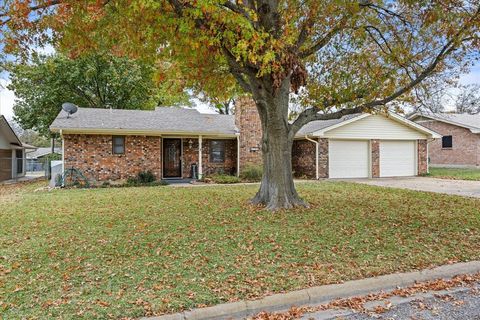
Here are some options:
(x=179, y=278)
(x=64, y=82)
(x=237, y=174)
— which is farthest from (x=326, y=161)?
(x=64, y=82)

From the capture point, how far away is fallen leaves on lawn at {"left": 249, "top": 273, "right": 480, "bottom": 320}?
3.18 metres

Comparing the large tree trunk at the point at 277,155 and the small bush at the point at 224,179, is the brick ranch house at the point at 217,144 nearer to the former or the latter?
the small bush at the point at 224,179

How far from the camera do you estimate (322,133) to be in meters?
15.9

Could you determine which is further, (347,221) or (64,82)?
(64,82)

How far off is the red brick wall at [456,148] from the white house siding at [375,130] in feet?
25.2

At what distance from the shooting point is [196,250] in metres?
4.78

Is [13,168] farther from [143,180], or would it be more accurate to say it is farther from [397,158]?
[397,158]

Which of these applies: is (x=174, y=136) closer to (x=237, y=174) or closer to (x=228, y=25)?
(x=237, y=174)

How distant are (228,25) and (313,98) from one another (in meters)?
3.60

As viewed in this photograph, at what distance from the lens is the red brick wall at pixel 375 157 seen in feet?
56.5

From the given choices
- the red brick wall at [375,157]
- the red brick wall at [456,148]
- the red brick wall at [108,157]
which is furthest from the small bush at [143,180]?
the red brick wall at [456,148]

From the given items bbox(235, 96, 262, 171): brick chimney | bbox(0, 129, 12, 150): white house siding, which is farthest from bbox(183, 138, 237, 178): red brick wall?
bbox(0, 129, 12, 150): white house siding

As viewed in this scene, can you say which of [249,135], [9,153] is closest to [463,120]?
[249,135]

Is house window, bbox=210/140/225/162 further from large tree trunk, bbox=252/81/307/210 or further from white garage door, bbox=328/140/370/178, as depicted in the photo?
large tree trunk, bbox=252/81/307/210
